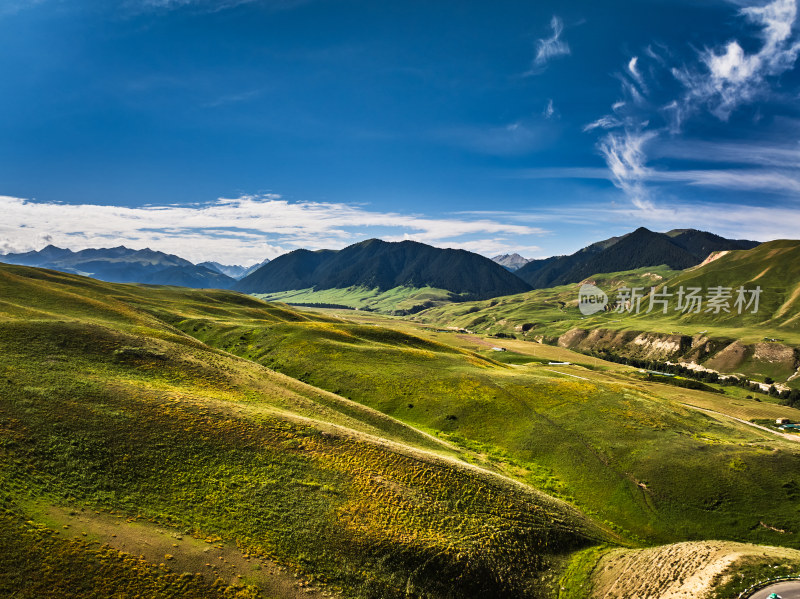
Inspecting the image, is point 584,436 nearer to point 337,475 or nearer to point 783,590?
point 783,590

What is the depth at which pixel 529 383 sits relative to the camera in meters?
87.4

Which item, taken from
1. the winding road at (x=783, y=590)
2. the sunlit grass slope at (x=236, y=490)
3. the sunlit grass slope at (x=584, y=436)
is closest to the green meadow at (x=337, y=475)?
the sunlit grass slope at (x=236, y=490)

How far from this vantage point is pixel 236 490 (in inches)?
1275

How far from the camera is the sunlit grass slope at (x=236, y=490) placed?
25109 mm

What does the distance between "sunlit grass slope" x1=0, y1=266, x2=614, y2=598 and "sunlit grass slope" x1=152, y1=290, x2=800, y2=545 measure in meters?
15.1

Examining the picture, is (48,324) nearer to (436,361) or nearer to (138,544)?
(138,544)

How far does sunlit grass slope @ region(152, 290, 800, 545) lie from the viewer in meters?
48.5

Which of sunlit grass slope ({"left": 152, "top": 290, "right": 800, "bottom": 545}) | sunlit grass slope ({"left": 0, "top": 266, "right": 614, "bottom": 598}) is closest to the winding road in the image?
Result: sunlit grass slope ({"left": 0, "top": 266, "right": 614, "bottom": 598})

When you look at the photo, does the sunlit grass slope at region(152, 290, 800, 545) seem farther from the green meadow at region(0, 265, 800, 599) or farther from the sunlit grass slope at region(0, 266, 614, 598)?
the sunlit grass slope at region(0, 266, 614, 598)

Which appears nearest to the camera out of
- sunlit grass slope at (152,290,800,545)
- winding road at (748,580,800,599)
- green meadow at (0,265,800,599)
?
winding road at (748,580,800,599)

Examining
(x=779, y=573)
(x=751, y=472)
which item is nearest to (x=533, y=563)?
(x=779, y=573)

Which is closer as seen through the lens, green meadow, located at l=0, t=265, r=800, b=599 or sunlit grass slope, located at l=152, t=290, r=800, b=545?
green meadow, located at l=0, t=265, r=800, b=599

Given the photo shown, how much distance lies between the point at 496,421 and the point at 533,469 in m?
13.9

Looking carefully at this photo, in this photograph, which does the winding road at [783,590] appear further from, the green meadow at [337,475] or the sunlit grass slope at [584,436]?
the sunlit grass slope at [584,436]
